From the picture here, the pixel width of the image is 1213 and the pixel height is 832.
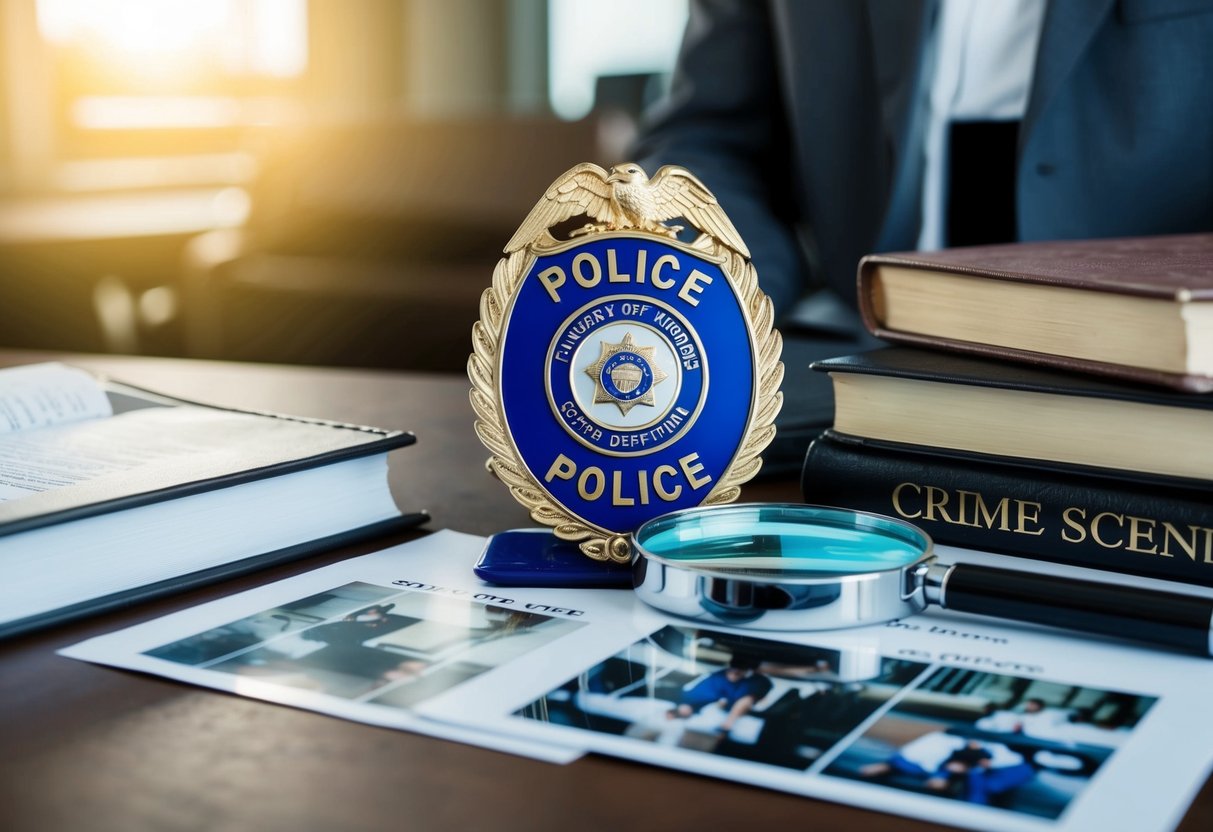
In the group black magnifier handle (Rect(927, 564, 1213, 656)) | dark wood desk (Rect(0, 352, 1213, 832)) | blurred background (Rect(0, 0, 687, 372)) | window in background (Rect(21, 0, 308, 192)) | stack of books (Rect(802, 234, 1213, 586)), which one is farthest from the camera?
window in background (Rect(21, 0, 308, 192))

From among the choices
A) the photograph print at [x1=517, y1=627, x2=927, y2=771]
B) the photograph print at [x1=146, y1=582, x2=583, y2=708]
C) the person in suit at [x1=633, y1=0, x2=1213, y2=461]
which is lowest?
the photograph print at [x1=517, y1=627, x2=927, y2=771]

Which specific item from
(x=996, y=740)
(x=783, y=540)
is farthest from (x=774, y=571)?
(x=996, y=740)

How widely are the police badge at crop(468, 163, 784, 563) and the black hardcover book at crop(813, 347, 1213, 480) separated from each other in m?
0.09

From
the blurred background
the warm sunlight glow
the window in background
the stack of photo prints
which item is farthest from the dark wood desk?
the warm sunlight glow

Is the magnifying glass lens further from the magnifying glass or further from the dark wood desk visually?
the dark wood desk

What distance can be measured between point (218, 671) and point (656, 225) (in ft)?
0.91

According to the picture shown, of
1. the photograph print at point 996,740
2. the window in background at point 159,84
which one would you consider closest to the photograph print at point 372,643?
the photograph print at point 996,740

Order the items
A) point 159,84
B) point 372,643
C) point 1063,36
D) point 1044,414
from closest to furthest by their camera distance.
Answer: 1. point 372,643
2. point 1044,414
3. point 1063,36
4. point 159,84

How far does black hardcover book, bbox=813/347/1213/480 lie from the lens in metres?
0.58

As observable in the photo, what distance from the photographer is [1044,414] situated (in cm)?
61

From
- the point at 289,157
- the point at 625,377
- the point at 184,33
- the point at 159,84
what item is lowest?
the point at 625,377

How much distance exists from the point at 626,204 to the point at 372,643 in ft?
0.77

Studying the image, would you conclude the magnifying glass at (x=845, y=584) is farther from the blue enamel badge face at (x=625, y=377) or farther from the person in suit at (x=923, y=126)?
the person in suit at (x=923, y=126)

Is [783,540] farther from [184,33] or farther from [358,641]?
[184,33]
